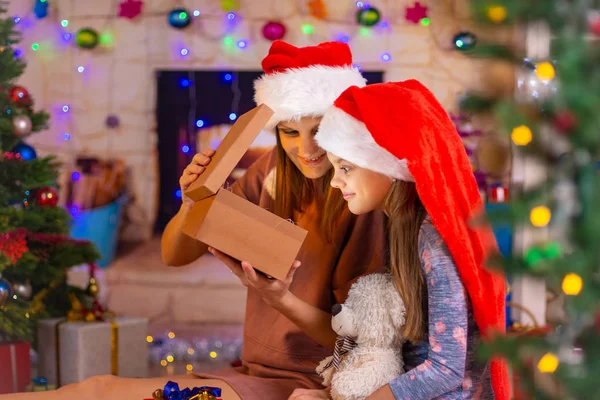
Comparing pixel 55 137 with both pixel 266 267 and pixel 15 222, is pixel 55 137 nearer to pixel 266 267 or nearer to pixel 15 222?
pixel 15 222

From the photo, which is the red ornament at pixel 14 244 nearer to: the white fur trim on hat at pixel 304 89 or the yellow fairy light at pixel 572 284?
the white fur trim on hat at pixel 304 89

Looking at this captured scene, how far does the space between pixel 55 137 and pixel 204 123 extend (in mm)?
1075

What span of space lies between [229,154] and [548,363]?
1.05m

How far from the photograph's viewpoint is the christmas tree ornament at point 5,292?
3170 millimetres

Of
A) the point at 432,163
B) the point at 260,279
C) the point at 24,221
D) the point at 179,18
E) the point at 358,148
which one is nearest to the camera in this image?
the point at 432,163

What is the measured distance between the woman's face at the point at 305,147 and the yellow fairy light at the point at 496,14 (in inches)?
48.5

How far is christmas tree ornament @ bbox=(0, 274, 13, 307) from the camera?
10.4 feet

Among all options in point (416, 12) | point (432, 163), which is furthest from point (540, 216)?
point (416, 12)

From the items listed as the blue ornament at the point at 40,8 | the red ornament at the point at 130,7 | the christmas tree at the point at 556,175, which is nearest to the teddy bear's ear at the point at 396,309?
the christmas tree at the point at 556,175

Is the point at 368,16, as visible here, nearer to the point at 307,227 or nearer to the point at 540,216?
the point at 307,227

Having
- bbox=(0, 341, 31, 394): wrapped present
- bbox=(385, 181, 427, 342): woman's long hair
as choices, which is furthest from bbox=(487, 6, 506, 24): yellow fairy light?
bbox=(0, 341, 31, 394): wrapped present

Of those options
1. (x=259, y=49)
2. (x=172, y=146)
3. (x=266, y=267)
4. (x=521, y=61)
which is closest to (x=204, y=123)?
(x=172, y=146)

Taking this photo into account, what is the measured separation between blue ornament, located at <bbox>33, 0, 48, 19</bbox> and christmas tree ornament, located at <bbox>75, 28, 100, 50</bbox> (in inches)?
10.6

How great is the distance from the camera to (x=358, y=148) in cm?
159
